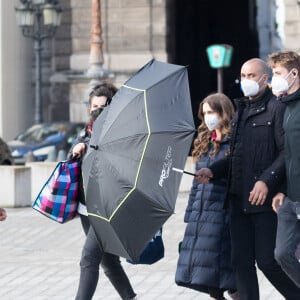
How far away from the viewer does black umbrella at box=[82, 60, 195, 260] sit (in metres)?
8.93

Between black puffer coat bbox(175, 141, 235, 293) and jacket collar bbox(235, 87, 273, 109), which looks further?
black puffer coat bbox(175, 141, 235, 293)

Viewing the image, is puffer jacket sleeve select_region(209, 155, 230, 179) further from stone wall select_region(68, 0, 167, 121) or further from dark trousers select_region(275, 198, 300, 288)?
stone wall select_region(68, 0, 167, 121)

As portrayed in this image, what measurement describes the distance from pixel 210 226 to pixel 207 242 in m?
0.11

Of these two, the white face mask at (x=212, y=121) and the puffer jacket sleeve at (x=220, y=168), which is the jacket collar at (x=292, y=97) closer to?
the puffer jacket sleeve at (x=220, y=168)

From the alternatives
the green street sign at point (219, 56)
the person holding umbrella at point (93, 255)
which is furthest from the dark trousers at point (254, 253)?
the green street sign at point (219, 56)

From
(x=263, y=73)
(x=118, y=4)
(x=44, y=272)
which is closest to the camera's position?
(x=263, y=73)

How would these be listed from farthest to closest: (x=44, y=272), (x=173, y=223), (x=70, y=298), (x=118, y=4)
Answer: (x=118, y=4)
(x=173, y=223)
(x=44, y=272)
(x=70, y=298)

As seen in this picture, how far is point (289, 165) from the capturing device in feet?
29.2

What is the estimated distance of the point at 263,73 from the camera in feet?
31.1

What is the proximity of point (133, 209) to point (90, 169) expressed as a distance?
506 millimetres

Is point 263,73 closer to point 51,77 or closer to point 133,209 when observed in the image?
point 133,209

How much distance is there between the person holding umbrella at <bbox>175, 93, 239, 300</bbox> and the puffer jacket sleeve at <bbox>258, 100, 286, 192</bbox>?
0.71 meters

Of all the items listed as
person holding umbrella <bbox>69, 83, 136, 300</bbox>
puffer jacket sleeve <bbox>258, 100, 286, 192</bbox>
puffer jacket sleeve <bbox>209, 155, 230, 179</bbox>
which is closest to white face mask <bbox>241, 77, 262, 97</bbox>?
puffer jacket sleeve <bbox>258, 100, 286, 192</bbox>

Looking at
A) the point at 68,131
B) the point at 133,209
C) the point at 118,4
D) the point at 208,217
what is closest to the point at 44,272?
the point at 208,217
